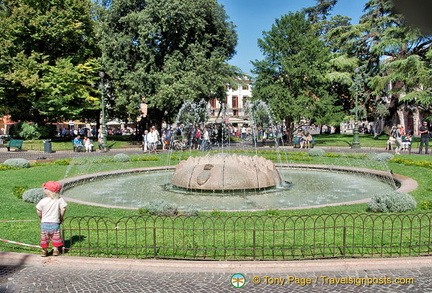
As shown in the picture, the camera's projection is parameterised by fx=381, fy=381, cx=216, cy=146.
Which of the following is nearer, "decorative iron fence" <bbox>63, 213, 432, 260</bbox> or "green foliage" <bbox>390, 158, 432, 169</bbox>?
"decorative iron fence" <bbox>63, 213, 432, 260</bbox>

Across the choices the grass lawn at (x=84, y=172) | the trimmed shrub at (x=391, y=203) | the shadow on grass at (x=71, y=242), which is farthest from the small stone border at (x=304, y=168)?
the shadow on grass at (x=71, y=242)

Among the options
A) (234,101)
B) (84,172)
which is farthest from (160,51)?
(234,101)

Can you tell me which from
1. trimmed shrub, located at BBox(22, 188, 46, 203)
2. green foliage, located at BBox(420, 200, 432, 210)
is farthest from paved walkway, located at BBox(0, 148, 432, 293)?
trimmed shrub, located at BBox(22, 188, 46, 203)

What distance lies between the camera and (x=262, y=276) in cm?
571

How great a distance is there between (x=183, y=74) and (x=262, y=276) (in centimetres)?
2731

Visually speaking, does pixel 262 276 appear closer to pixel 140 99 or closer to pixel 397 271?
pixel 397 271

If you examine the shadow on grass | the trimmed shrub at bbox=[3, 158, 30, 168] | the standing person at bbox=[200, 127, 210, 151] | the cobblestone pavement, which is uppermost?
the standing person at bbox=[200, 127, 210, 151]

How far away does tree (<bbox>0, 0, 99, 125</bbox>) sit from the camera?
31656mm

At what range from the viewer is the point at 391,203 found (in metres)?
8.73

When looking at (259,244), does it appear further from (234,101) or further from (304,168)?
(234,101)

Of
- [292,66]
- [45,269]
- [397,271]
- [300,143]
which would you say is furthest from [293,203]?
[292,66]

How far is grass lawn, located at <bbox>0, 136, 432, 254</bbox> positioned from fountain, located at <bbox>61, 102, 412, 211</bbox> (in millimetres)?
1131

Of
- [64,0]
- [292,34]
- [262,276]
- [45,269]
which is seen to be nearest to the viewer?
[262,276]

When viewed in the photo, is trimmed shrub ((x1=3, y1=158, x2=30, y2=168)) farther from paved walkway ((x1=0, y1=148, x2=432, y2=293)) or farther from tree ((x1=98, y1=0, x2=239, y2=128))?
paved walkway ((x1=0, y1=148, x2=432, y2=293))
